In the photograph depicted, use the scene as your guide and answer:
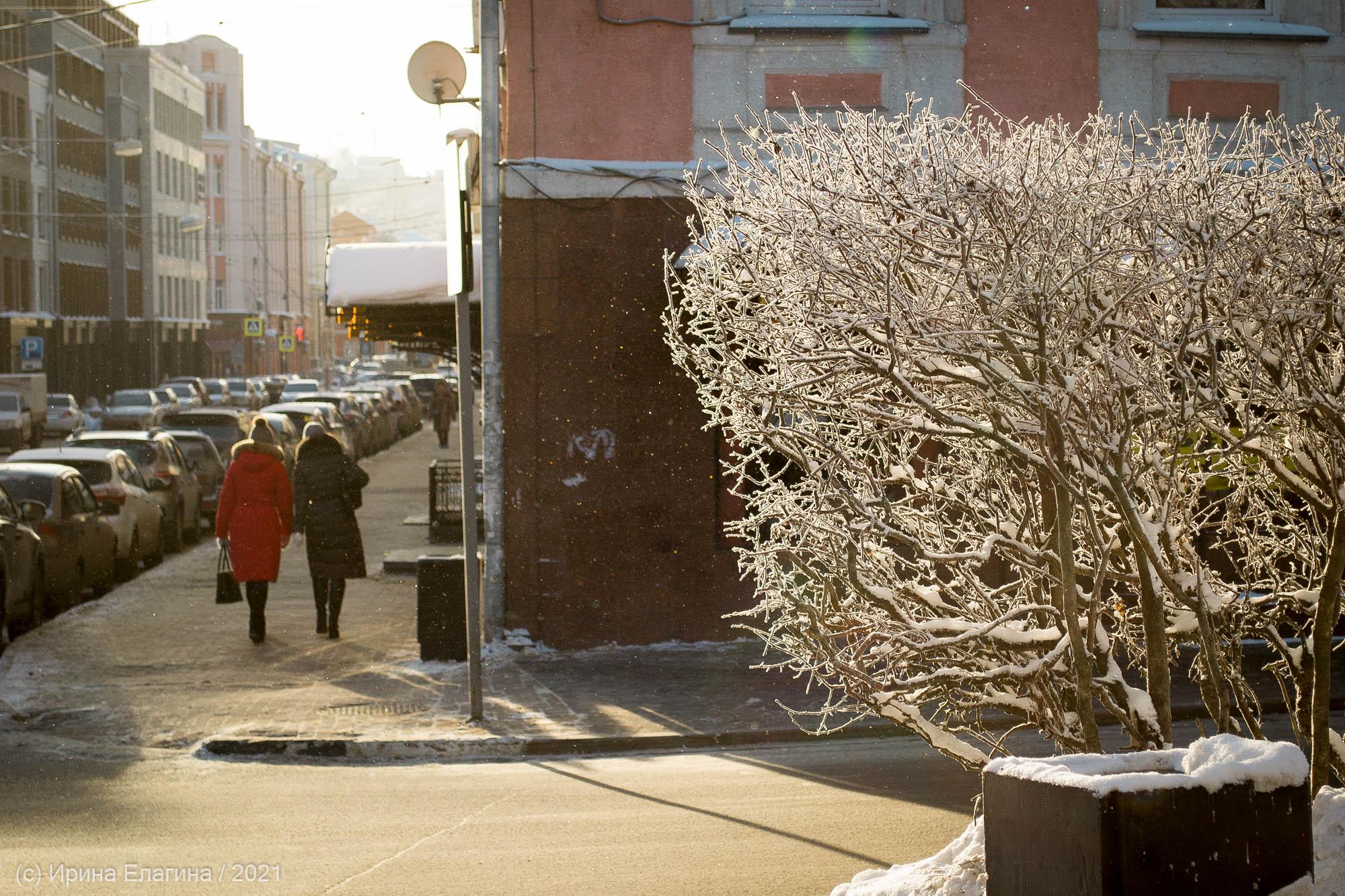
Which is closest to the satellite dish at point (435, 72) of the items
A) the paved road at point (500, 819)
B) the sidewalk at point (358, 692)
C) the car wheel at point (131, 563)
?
the sidewalk at point (358, 692)

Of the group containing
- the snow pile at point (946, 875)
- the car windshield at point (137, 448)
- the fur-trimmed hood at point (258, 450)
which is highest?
the fur-trimmed hood at point (258, 450)

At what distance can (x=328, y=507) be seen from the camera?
1380 cm

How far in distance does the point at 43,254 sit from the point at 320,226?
73.8 m

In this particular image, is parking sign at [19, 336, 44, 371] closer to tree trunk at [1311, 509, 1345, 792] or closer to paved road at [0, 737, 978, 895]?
paved road at [0, 737, 978, 895]

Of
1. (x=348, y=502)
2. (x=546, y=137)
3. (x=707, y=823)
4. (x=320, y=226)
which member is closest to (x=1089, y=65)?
(x=546, y=137)

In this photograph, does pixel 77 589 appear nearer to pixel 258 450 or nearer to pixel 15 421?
pixel 258 450

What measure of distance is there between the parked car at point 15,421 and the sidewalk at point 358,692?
27476mm

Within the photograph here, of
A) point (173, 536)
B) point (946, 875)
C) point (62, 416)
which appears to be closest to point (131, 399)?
point (62, 416)

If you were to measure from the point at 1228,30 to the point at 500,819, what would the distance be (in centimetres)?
901

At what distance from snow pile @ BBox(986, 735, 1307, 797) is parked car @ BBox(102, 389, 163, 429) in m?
41.0

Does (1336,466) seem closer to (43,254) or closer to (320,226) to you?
(43,254)

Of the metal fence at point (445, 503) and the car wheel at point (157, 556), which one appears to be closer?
the car wheel at point (157, 556)

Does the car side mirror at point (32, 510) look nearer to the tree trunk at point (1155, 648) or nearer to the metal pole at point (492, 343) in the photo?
the metal pole at point (492, 343)

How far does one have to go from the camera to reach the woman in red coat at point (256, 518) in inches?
526
